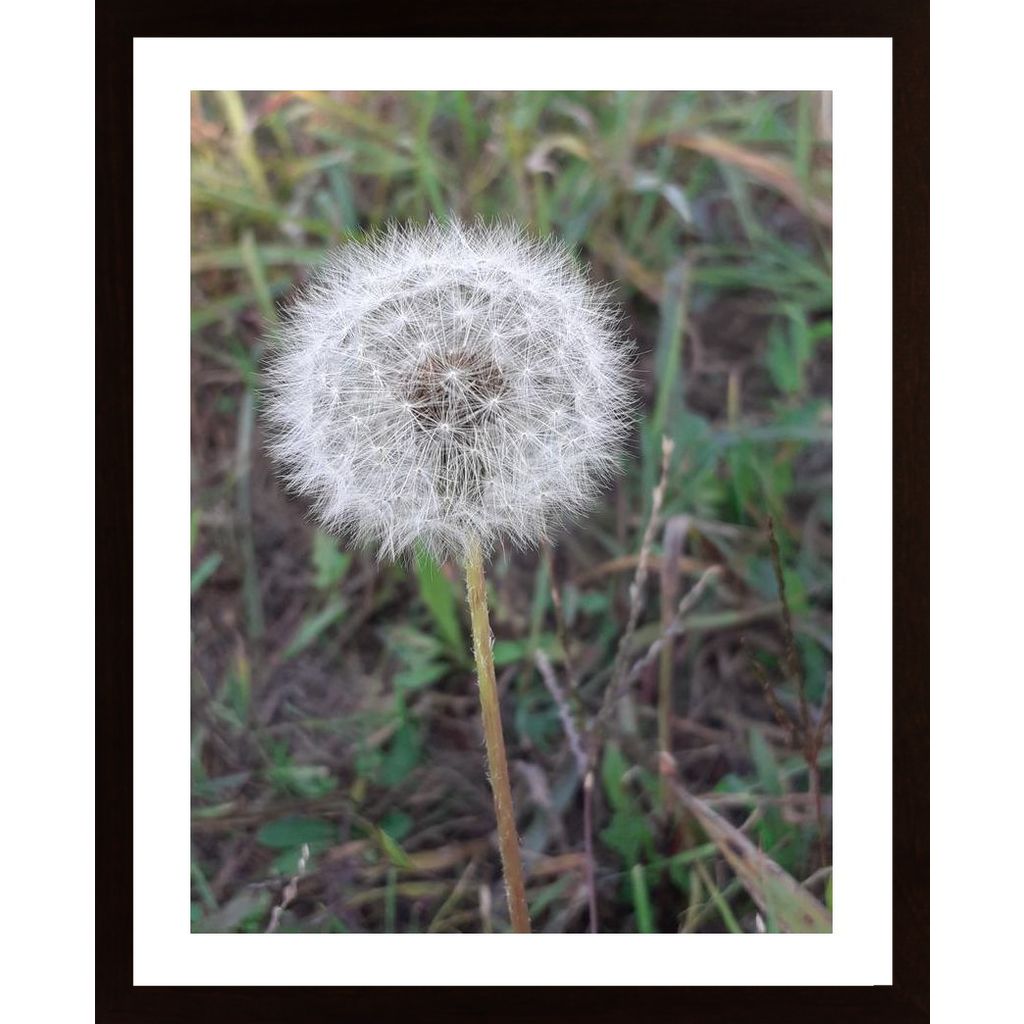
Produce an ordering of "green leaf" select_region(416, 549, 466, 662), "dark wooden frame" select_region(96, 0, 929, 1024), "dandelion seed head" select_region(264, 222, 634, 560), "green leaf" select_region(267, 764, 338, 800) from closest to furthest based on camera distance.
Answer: "dandelion seed head" select_region(264, 222, 634, 560)
"dark wooden frame" select_region(96, 0, 929, 1024)
"green leaf" select_region(267, 764, 338, 800)
"green leaf" select_region(416, 549, 466, 662)

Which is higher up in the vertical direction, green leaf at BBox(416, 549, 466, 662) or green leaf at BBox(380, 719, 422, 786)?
green leaf at BBox(416, 549, 466, 662)

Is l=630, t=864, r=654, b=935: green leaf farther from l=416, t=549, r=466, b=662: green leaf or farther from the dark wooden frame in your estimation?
l=416, t=549, r=466, b=662: green leaf

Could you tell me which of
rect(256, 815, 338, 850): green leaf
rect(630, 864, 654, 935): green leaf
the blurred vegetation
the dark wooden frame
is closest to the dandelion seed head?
the blurred vegetation

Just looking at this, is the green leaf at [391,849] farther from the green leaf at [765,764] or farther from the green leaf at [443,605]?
the green leaf at [765,764]

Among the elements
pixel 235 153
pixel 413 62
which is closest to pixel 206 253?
pixel 235 153
